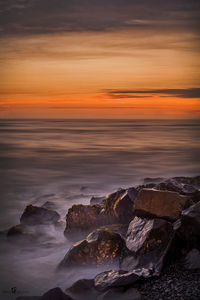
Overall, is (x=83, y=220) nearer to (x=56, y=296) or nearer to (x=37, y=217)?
(x=37, y=217)

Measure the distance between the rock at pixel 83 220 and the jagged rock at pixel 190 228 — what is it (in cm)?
196

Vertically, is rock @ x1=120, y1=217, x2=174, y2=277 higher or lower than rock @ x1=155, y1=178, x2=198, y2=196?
lower

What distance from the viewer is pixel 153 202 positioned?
4.52 metres

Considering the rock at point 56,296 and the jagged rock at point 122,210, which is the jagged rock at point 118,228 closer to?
the jagged rock at point 122,210

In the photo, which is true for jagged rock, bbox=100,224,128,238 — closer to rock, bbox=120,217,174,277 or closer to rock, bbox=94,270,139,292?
rock, bbox=120,217,174,277

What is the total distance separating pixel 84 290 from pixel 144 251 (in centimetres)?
90

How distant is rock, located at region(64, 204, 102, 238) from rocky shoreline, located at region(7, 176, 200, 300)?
0.48 feet

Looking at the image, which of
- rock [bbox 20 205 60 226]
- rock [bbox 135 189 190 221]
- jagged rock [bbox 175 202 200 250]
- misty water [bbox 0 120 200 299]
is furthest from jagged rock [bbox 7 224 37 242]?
jagged rock [bbox 175 202 200 250]

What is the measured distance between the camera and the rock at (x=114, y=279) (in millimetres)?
3502

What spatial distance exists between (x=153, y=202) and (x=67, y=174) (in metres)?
8.71

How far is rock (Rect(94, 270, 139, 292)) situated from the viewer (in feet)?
11.5

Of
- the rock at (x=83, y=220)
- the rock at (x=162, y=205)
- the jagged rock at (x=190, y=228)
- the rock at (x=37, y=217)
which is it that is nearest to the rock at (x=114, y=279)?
the jagged rock at (x=190, y=228)

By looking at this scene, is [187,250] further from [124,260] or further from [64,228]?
[64,228]

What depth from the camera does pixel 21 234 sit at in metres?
5.66
